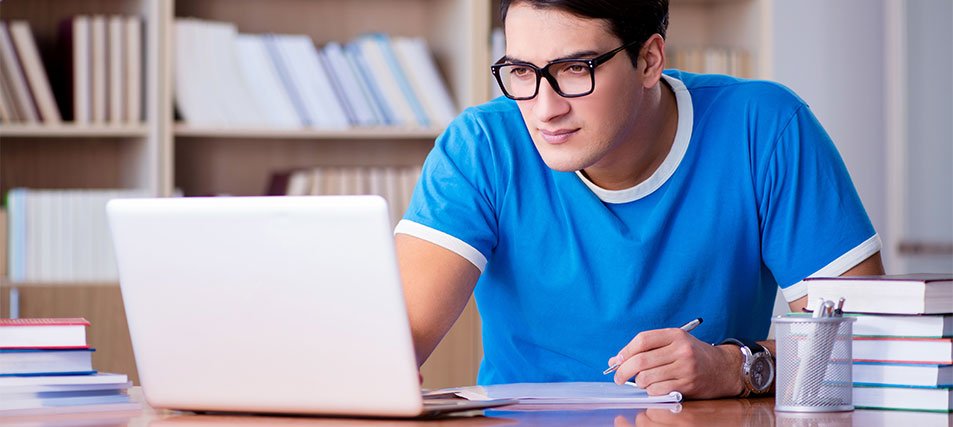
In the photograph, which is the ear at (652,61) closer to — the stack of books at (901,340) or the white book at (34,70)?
the stack of books at (901,340)

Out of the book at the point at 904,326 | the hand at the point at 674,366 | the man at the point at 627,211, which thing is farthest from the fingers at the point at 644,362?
the man at the point at 627,211

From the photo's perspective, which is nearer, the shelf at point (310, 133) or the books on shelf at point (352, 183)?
the shelf at point (310, 133)

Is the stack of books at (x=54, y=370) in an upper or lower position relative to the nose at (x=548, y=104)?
lower

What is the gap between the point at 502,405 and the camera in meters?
1.27

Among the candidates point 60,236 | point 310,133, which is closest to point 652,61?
point 310,133

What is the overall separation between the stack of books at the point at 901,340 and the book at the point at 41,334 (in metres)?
0.87

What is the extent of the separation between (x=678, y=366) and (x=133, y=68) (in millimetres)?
2031

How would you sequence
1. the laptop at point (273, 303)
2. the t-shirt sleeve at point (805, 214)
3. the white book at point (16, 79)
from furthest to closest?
the white book at point (16, 79), the t-shirt sleeve at point (805, 214), the laptop at point (273, 303)

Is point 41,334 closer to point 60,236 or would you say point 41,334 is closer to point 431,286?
point 431,286

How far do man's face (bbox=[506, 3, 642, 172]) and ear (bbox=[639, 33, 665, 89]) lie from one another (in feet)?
0.19

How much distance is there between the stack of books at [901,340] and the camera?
4.21 ft

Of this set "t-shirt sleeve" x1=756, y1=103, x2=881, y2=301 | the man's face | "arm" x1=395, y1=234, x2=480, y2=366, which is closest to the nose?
the man's face

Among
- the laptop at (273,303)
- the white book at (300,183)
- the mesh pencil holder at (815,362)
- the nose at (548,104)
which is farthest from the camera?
the white book at (300,183)

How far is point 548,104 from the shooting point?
62.7 inches
